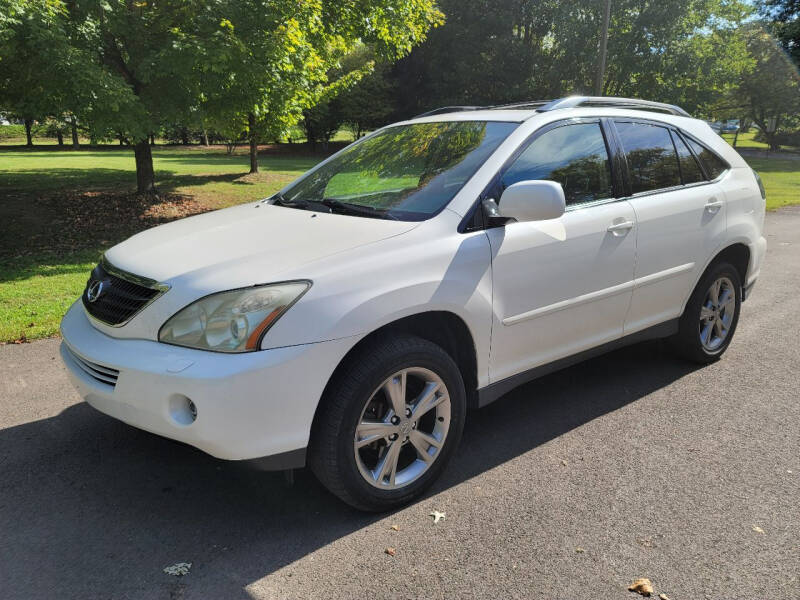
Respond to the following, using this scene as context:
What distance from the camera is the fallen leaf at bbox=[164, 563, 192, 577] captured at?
8.38ft

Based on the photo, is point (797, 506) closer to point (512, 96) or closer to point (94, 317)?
point (94, 317)

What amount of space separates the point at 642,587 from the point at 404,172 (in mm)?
2392

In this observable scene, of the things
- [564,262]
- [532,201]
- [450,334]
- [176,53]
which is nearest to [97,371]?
[450,334]

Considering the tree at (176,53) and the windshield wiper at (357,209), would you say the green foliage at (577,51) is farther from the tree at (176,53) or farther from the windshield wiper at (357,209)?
the windshield wiper at (357,209)

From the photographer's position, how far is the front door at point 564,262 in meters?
3.33

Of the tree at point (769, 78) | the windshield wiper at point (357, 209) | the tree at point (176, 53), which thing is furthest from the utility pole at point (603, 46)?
the tree at point (769, 78)

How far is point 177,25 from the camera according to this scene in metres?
10.9

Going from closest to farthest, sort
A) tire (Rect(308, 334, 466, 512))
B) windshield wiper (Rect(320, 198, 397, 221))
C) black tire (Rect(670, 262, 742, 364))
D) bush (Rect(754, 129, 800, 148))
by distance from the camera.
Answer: tire (Rect(308, 334, 466, 512))
windshield wiper (Rect(320, 198, 397, 221))
black tire (Rect(670, 262, 742, 364))
bush (Rect(754, 129, 800, 148))

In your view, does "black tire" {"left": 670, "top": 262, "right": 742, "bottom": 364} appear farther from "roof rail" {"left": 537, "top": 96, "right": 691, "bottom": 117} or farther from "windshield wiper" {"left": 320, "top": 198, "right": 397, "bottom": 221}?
"windshield wiper" {"left": 320, "top": 198, "right": 397, "bottom": 221}

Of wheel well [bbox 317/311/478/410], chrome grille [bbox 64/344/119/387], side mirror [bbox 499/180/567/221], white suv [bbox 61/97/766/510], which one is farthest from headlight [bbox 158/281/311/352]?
side mirror [bbox 499/180/567/221]

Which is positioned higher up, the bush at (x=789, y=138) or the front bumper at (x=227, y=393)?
the bush at (x=789, y=138)

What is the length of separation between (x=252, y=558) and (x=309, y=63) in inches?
397

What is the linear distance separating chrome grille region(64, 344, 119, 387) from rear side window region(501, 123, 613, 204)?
2117 millimetres

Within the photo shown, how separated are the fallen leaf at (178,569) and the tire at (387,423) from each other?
0.64 meters
